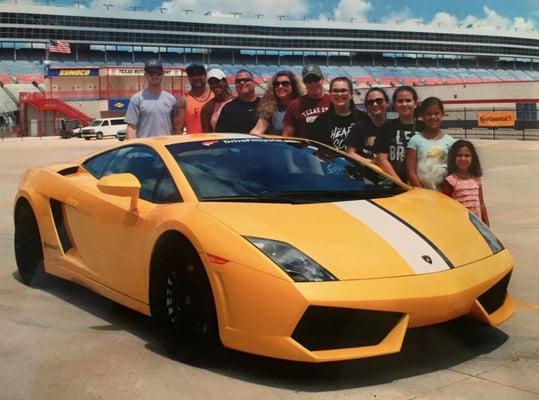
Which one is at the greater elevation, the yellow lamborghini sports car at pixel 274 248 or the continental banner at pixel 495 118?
the continental banner at pixel 495 118

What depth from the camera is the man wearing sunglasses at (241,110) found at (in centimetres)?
634

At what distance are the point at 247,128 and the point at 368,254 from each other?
11.0ft

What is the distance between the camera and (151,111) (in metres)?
6.50

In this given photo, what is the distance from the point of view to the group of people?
5004 millimetres

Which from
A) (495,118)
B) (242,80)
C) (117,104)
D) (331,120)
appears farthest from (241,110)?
(117,104)

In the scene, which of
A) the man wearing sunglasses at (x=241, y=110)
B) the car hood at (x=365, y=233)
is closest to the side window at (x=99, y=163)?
the car hood at (x=365, y=233)

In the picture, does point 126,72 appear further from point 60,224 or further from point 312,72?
point 60,224

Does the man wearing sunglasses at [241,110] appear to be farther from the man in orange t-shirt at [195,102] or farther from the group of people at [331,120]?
the man in orange t-shirt at [195,102]

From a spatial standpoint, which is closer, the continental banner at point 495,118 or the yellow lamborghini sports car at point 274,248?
the yellow lamborghini sports car at point 274,248

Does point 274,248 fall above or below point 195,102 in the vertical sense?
below

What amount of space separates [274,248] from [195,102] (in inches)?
154

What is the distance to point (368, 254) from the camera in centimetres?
316

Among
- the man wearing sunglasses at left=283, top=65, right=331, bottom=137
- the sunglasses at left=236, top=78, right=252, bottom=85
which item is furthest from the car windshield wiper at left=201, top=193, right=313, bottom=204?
the sunglasses at left=236, top=78, right=252, bottom=85

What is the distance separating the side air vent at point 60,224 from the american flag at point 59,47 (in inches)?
3205
